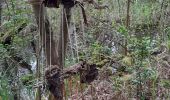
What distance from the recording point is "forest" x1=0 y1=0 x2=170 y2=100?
2.60 m

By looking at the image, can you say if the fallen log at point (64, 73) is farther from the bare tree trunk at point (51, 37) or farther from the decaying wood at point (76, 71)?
the bare tree trunk at point (51, 37)

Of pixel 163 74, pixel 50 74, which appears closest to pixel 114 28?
pixel 163 74

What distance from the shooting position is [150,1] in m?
5.71

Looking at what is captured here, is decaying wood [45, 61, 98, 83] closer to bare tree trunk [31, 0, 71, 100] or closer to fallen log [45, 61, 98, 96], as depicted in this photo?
fallen log [45, 61, 98, 96]

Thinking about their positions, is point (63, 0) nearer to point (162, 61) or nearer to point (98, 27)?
point (162, 61)

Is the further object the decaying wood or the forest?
the forest

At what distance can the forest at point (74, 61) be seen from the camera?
8.54 feet

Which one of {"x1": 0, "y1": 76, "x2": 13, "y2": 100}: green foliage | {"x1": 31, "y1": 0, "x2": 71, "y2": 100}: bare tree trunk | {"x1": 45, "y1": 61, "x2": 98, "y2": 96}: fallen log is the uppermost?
{"x1": 31, "y1": 0, "x2": 71, "y2": 100}: bare tree trunk

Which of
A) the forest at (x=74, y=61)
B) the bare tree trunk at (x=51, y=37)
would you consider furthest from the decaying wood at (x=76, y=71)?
the bare tree trunk at (x=51, y=37)

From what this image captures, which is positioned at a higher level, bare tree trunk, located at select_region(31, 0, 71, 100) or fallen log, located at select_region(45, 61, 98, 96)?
bare tree trunk, located at select_region(31, 0, 71, 100)

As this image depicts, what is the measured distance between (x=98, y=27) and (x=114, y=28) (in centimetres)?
41

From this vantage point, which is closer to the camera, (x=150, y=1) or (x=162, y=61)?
(x=162, y=61)

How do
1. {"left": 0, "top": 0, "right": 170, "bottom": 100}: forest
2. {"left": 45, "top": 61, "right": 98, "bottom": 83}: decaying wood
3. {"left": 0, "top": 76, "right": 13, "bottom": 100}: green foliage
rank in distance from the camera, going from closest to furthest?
{"left": 45, "top": 61, "right": 98, "bottom": 83}: decaying wood
{"left": 0, "top": 0, "right": 170, "bottom": 100}: forest
{"left": 0, "top": 76, "right": 13, "bottom": 100}: green foliage

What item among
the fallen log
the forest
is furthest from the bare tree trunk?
the fallen log
